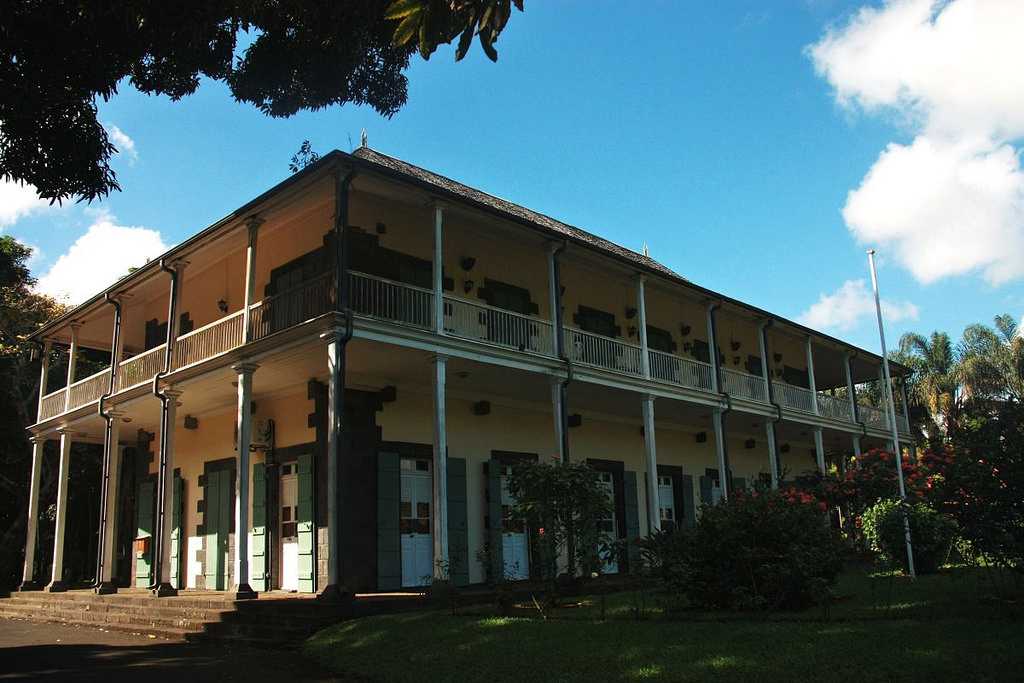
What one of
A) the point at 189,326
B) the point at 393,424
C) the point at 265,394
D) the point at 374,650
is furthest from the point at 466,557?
the point at 189,326

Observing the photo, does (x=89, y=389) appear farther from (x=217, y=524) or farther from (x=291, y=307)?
(x=291, y=307)

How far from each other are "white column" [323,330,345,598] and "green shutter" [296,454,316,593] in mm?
2772

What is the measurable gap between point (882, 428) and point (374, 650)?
70.0ft

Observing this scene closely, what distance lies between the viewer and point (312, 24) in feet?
35.2

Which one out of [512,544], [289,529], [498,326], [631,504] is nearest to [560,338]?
[498,326]

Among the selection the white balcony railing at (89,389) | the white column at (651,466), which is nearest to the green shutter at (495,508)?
the white column at (651,466)

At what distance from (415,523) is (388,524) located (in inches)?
30.8

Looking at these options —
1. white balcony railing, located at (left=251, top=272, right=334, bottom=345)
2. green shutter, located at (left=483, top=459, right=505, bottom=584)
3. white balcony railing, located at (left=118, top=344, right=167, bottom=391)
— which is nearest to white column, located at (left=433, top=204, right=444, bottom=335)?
white balcony railing, located at (left=251, top=272, right=334, bottom=345)

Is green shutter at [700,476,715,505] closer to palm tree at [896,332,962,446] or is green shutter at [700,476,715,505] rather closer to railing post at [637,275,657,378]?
railing post at [637,275,657,378]

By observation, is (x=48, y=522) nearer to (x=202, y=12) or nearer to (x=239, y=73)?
(x=239, y=73)

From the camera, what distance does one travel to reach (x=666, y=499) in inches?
798

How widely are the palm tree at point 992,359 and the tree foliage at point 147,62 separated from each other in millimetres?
30009

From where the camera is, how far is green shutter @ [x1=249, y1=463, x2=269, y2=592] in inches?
574

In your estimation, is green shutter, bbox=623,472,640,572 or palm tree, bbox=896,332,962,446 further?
palm tree, bbox=896,332,962,446
